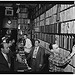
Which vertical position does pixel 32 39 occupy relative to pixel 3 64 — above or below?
above

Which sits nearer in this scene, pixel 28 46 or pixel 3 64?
pixel 3 64

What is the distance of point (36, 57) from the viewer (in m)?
3.95

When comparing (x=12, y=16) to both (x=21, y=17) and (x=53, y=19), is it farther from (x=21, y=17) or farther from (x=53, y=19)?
(x=53, y=19)

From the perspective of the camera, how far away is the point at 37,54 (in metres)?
3.95

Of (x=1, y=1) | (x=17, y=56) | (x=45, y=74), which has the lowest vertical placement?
(x=45, y=74)

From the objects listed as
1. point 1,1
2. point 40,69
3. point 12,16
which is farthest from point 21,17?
point 40,69

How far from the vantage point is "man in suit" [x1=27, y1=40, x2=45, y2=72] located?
3.91 meters

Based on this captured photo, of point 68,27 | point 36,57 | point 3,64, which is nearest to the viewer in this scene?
point 68,27

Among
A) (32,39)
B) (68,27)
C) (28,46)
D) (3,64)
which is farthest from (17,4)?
(3,64)

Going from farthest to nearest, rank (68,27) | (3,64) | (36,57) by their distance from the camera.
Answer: (36,57) < (3,64) < (68,27)

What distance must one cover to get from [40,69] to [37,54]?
0.31 m

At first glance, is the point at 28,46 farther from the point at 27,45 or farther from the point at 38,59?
the point at 38,59

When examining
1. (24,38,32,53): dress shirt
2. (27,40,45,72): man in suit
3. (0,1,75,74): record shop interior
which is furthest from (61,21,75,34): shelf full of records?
(24,38,32,53): dress shirt

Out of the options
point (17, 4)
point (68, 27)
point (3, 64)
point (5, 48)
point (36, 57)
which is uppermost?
point (17, 4)
